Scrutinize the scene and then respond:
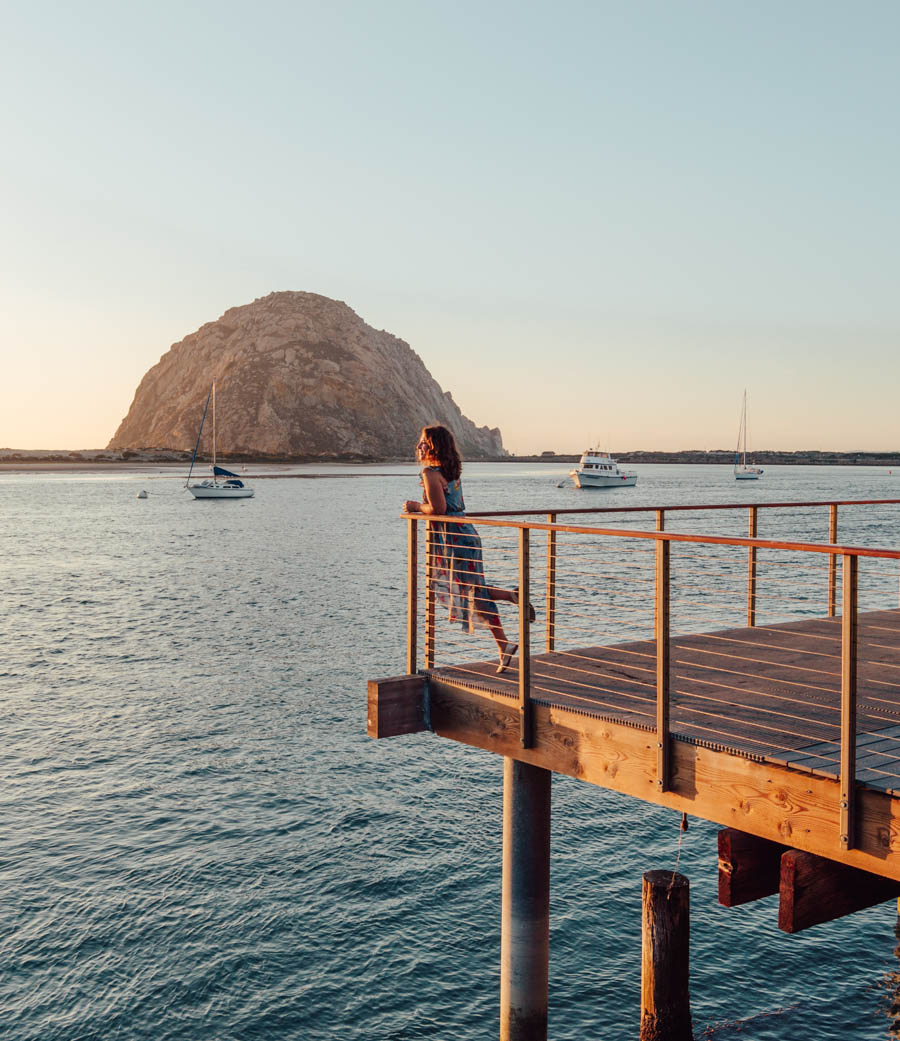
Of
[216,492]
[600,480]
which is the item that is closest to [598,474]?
[600,480]

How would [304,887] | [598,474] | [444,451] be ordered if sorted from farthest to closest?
1. [598,474]
2. [304,887]
3. [444,451]

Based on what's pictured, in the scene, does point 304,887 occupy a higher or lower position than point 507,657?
lower

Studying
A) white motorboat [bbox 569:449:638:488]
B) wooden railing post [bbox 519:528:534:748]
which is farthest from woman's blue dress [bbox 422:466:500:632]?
white motorboat [bbox 569:449:638:488]

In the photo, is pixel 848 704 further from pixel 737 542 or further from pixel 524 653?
pixel 524 653

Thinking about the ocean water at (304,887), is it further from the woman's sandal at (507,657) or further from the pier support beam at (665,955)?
the woman's sandal at (507,657)

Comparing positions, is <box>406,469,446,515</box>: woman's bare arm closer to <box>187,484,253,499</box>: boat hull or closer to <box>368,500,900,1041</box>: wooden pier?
<box>368,500,900,1041</box>: wooden pier

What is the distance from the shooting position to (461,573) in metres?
7.89

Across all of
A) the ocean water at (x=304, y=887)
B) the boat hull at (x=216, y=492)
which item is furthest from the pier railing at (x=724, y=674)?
the boat hull at (x=216, y=492)

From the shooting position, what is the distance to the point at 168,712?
776 inches

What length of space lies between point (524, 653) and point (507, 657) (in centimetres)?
112

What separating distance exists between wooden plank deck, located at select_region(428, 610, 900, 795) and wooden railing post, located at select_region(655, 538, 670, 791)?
0.13m

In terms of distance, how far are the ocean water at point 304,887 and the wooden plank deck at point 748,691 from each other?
3576mm

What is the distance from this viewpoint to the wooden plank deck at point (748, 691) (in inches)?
215

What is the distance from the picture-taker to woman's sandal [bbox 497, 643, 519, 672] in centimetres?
769
